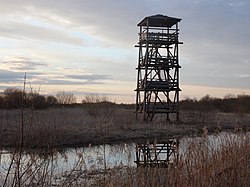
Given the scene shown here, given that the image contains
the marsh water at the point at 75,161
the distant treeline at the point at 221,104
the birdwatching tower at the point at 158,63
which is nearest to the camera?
the marsh water at the point at 75,161

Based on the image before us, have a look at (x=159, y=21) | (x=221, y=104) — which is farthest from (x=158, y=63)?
(x=221, y=104)

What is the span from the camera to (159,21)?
28.6 meters

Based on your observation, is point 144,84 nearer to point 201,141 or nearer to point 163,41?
point 163,41

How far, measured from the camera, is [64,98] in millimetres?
61062

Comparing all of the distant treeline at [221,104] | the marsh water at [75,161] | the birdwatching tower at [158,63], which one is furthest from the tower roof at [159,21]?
the distant treeline at [221,104]

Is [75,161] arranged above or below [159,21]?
below

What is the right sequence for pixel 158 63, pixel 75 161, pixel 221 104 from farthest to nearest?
pixel 221 104 < pixel 158 63 < pixel 75 161

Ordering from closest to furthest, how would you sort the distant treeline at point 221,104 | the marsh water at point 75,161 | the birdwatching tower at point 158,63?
the marsh water at point 75,161, the birdwatching tower at point 158,63, the distant treeline at point 221,104

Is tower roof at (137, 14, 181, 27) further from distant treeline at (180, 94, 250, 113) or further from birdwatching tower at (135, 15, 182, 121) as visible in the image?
distant treeline at (180, 94, 250, 113)

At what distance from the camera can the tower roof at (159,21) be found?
2822 centimetres

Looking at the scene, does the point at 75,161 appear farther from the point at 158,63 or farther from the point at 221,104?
the point at 221,104

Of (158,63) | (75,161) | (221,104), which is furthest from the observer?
(221,104)

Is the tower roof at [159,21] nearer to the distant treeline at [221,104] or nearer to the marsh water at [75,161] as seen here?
the marsh water at [75,161]

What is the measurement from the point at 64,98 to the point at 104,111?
3186cm
